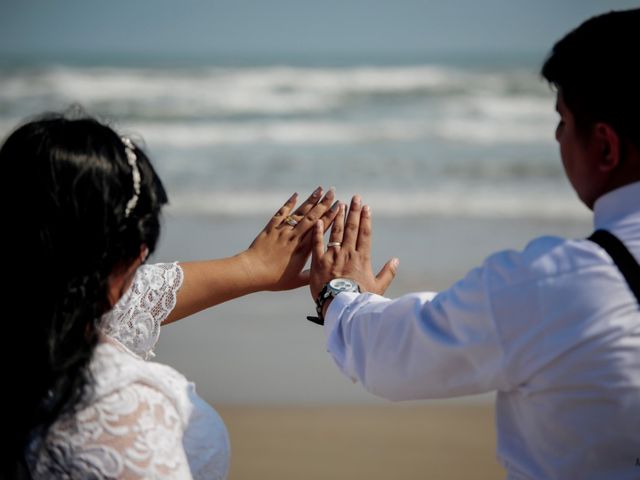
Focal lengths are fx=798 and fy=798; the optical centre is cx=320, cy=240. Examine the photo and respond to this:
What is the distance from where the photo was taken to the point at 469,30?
1298 inches

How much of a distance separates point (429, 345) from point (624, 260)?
0.40m

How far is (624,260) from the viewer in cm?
145

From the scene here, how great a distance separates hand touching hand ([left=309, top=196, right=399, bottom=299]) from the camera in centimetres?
220

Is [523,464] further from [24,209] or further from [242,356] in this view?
[242,356]

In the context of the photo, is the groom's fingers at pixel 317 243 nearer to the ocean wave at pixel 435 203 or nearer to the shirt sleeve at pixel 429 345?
the shirt sleeve at pixel 429 345

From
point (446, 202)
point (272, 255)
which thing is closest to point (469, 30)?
point (446, 202)

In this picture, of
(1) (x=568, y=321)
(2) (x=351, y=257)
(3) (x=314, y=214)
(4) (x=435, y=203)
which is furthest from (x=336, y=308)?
(4) (x=435, y=203)

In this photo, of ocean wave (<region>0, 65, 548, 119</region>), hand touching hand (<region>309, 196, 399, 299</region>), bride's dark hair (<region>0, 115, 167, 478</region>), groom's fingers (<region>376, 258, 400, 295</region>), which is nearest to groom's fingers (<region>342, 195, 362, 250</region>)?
hand touching hand (<region>309, 196, 399, 299</region>)

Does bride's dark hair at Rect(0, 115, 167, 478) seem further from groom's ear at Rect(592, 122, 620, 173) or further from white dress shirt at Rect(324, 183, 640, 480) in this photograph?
groom's ear at Rect(592, 122, 620, 173)

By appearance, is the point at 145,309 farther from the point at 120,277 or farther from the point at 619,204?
the point at 619,204

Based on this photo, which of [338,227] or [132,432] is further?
[338,227]

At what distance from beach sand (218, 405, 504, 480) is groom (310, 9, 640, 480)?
2.46 metres

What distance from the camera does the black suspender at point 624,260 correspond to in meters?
1.44

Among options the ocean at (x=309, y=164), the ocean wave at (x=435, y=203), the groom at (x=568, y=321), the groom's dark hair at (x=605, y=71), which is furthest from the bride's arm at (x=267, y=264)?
the ocean wave at (x=435, y=203)
